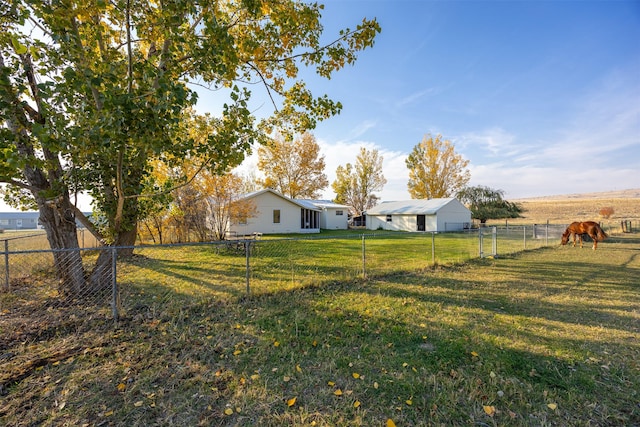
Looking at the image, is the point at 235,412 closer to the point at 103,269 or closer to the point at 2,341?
the point at 2,341

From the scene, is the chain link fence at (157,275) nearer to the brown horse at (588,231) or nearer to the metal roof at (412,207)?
the brown horse at (588,231)

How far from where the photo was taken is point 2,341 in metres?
3.87

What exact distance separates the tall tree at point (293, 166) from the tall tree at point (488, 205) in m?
19.9

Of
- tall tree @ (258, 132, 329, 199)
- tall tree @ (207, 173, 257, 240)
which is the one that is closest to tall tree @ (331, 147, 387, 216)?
tall tree @ (258, 132, 329, 199)

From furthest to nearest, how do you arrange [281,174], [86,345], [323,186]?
1. [323,186]
2. [281,174]
3. [86,345]

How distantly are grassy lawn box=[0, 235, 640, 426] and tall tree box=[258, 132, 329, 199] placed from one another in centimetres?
3112

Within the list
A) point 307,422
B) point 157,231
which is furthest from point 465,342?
point 157,231

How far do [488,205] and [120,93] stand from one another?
38.2 meters

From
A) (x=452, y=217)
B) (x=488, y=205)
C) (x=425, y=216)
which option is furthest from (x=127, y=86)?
(x=488, y=205)

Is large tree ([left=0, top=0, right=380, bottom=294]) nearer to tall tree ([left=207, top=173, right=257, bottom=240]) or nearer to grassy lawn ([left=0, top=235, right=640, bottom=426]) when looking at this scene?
grassy lawn ([left=0, top=235, right=640, bottom=426])

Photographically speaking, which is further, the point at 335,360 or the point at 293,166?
the point at 293,166

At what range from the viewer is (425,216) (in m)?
27.2

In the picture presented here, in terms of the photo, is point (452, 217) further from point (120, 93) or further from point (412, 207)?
point (120, 93)

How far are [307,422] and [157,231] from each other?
15440 millimetres
